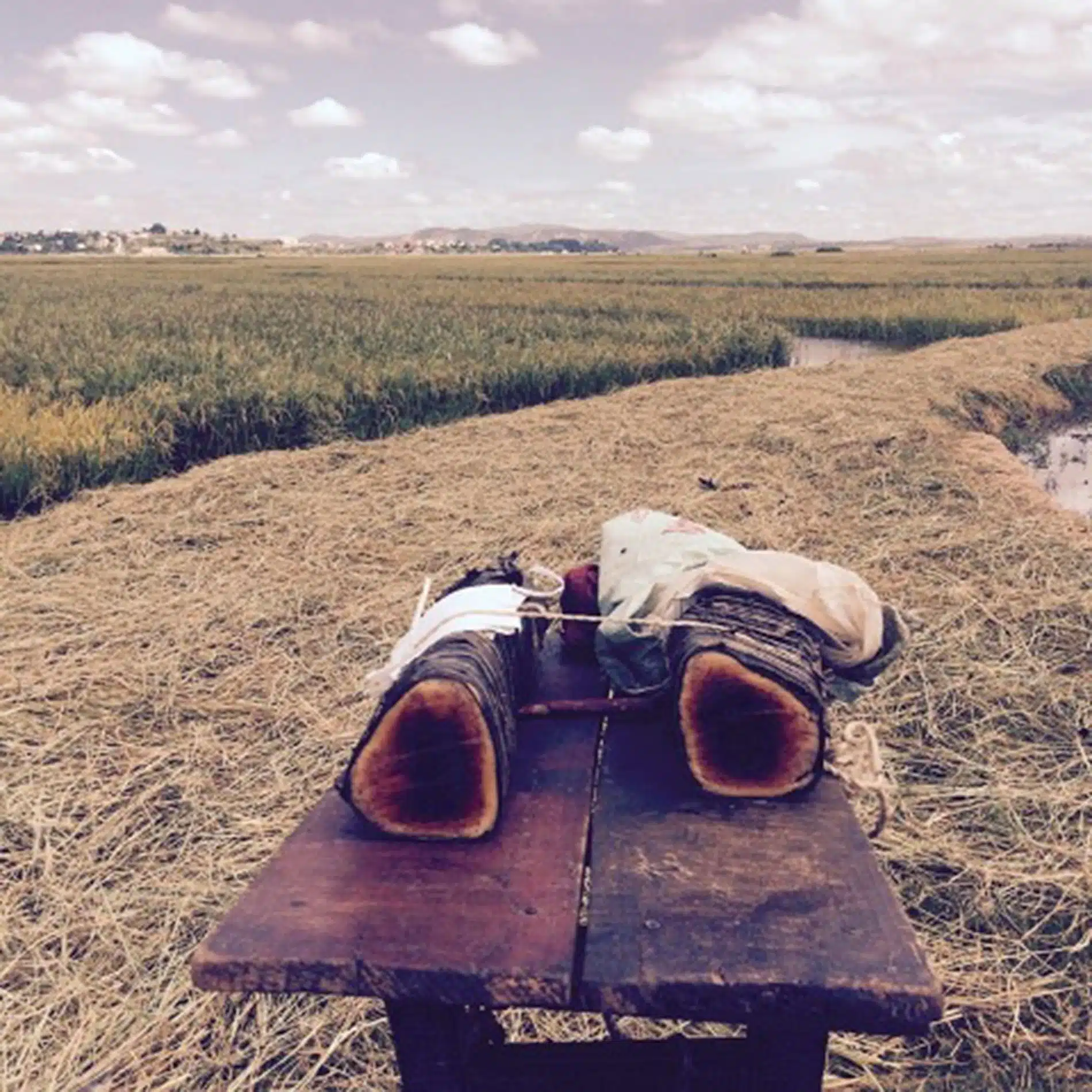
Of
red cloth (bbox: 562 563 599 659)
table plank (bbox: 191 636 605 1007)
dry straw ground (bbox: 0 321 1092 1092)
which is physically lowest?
dry straw ground (bbox: 0 321 1092 1092)

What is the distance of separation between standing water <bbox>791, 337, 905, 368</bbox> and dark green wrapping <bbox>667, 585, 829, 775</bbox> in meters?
13.9

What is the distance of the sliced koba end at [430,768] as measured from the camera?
4.30 ft

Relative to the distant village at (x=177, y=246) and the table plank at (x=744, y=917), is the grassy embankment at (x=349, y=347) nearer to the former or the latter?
the table plank at (x=744, y=917)

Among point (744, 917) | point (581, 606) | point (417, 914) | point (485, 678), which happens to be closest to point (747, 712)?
point (744, 917)

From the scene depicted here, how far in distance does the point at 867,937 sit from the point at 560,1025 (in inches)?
43.3

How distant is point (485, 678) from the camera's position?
4.62ft

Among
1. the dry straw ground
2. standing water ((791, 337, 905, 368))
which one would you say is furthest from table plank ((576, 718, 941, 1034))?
standing water ((791, 337, 905, 368))

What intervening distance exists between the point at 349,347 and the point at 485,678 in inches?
434

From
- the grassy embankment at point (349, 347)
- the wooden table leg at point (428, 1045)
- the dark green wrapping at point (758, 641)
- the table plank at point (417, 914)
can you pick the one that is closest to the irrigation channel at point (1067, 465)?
the grassy embankment at point (349, 347)

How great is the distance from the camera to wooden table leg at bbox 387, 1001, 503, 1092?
1.24 metres

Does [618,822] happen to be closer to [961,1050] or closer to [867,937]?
[867,937]

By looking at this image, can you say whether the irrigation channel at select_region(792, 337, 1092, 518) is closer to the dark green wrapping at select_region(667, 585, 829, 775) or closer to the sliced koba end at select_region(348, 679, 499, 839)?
the dark green wrapping at select_region(667, 585, 829, 775)

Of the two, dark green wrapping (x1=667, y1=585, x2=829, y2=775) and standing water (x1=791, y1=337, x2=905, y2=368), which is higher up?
dark green wrapping (x1=667, y1=585, x2=829, y2=775)

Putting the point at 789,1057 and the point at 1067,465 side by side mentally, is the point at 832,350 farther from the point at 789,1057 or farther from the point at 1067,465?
the point at 789,1057
